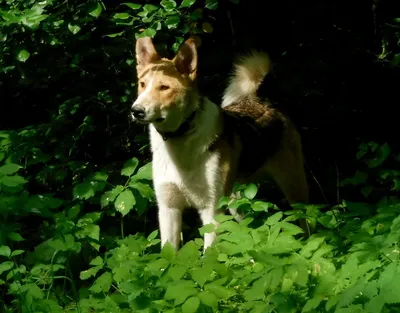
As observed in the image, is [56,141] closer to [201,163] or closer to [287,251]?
[201,163]

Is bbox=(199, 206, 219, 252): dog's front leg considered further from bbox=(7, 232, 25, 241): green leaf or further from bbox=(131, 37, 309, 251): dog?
bbox=(7, 232, 25, 241): green leaf

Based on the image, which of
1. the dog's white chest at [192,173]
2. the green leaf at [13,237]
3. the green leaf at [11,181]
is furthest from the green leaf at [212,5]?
the green leaf at [13,237]

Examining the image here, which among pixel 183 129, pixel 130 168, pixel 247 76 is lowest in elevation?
pixel 247 76

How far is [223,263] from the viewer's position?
3.65 m

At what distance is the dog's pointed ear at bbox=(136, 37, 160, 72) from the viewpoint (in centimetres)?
488

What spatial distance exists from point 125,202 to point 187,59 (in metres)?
1.12

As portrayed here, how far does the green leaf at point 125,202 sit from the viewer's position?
4.35 m

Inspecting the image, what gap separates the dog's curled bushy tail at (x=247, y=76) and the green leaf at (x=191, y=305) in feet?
10.3

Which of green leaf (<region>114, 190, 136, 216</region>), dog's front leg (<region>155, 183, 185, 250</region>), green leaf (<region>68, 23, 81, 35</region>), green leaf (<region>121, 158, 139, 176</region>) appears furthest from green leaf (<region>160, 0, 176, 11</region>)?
green leaf (<region>114, 190, 136, 216</region>)

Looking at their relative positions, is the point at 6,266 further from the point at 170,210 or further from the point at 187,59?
the point at 187,59

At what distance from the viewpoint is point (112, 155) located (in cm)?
650

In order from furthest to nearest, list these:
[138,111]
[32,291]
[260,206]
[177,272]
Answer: [138,111], [260,206], [32,291], [177,272]

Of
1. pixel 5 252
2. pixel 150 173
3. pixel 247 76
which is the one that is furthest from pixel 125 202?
pixel 247 76

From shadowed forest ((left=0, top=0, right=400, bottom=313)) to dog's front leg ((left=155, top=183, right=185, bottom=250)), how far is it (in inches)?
5.8
